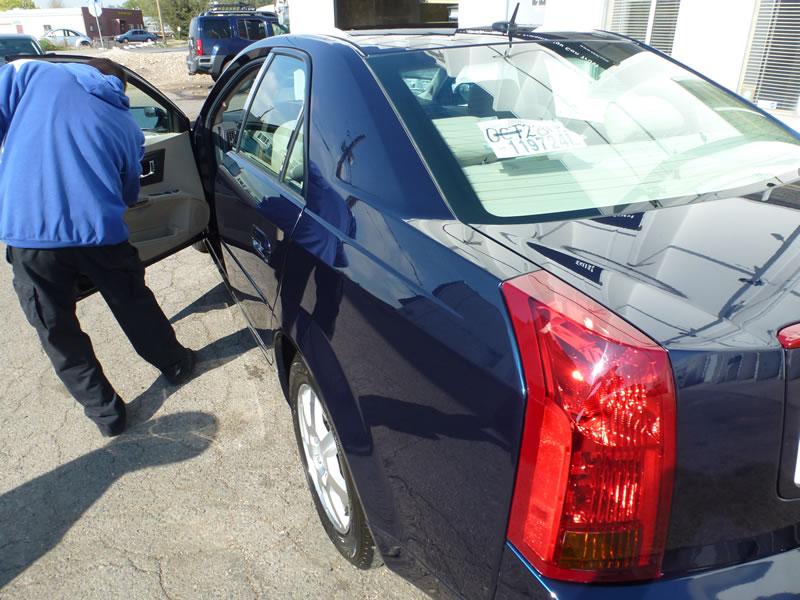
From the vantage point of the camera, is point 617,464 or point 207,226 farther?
point 207,226

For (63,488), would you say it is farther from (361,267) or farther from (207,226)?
(361,267)

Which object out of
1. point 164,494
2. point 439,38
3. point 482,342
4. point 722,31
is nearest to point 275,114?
point 439,38

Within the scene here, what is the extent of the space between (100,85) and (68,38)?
186 feet

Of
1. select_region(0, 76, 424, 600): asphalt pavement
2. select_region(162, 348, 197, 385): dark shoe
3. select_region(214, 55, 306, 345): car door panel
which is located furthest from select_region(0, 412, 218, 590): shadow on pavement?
select_region(214, 55, 306, 345): car door panel

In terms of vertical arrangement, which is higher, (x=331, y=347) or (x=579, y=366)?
(x=579, y=366)

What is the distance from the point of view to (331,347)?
5.95 feet

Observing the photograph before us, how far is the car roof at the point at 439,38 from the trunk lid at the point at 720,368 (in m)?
1.11

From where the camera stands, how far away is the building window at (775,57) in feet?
18.9

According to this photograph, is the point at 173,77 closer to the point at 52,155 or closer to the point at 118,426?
the point at 52,155

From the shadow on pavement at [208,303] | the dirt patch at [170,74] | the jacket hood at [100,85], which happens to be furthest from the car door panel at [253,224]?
the dirt patch at [170,74]

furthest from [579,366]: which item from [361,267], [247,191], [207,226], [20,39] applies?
[20,39]

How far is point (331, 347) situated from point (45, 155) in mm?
1640

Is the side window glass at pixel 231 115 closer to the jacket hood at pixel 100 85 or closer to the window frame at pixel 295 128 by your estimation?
the window frame at pixel 295 128

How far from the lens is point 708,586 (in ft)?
3.74
